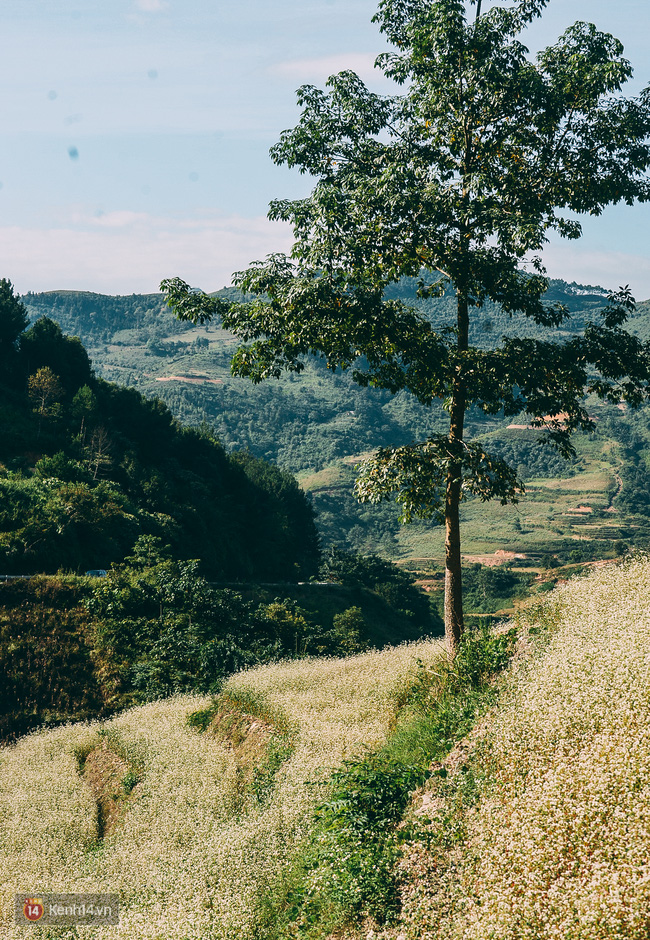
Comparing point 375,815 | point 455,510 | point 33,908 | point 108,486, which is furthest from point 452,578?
point 108,486

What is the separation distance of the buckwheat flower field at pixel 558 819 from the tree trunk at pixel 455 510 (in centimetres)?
385

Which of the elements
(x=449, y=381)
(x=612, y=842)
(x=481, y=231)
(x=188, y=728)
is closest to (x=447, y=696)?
(x=612, y=842)

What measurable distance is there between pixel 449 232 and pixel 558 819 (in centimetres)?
910

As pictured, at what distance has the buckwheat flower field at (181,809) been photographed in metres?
7.23

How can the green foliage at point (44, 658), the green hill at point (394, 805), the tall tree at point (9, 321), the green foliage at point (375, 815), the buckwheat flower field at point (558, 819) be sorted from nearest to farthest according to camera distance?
1. the buckwheat flower field at point (558, 819)
2. the green hill at point (394, 805)
3. the green foliage at point (375, 815)
4. the green foliage at point (44, 658)
5. the tall tree at point (9, 321)

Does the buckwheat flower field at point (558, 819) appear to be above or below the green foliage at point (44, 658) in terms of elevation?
above

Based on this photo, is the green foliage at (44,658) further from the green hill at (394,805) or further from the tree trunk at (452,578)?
the tree trunk at (452,578)

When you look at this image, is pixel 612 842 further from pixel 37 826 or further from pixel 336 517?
pixel 336 517

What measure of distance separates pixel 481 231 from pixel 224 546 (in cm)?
4424

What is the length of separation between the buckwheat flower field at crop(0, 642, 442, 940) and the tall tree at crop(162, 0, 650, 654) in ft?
10.7

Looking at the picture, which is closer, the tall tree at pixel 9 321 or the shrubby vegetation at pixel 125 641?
the shrubby vegetation at pixel 125 641

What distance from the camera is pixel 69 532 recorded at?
32.5 meters

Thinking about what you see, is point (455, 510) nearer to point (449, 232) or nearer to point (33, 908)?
point (449, 232)

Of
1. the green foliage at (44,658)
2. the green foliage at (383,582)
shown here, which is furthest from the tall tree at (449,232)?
the green foliage at (383,582)
